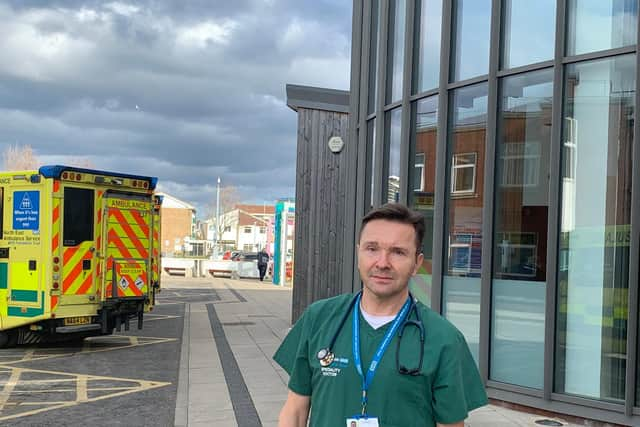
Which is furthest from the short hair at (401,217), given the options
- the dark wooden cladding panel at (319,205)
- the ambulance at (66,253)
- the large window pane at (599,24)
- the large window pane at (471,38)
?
the dark wooden cladding panel at (319,205)

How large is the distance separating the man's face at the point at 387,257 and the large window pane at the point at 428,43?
21.2 ft

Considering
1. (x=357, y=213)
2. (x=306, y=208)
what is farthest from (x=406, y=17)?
(x=306, y=208)

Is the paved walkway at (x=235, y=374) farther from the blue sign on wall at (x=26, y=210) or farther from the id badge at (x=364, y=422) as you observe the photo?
the id badge at (x=364, y=422)

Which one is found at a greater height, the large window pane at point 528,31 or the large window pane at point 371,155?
the large window pane at point 528,31

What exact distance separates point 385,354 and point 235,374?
7.67 meters

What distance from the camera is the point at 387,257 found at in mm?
2447

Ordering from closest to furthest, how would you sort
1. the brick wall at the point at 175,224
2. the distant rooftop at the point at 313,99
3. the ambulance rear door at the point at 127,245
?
the ambulance rear door at the point at 127,245 < the distant rooftop at the point at 313,99 < the brick wall at the point at 175,224

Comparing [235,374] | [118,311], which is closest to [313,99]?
[118,311]

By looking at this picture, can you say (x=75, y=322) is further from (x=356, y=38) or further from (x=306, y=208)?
(x=356, y=38)

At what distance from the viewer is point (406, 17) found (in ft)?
30.2

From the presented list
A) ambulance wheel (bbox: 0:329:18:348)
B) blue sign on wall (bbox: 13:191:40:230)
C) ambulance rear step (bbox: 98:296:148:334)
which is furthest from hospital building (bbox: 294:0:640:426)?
ambulance wheel (bbox: 0:329:18:348)

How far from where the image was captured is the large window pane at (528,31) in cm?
738

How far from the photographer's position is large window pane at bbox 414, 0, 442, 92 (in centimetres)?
873

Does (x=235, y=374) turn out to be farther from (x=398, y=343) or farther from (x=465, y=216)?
(x=398, y=343)
